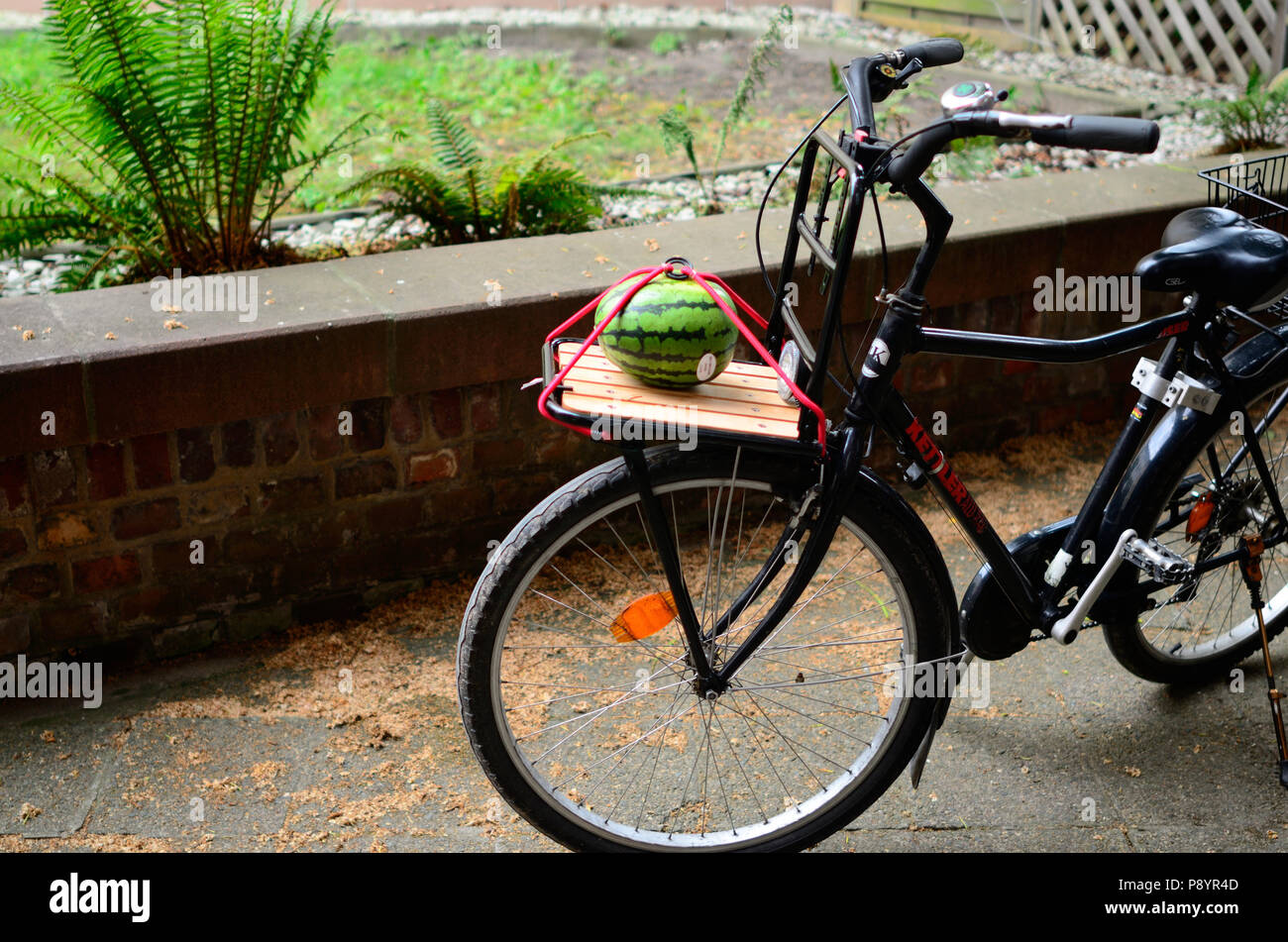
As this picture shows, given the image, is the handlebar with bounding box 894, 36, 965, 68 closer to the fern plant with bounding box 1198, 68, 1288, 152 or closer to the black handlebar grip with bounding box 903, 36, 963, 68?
the black handlebar grip with bounding box 903, 36, 963, 68

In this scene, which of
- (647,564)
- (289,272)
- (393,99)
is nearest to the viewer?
(289,272)

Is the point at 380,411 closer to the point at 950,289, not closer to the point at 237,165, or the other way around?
the point at 237,165

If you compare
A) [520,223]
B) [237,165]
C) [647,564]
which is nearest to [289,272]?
[237,165]

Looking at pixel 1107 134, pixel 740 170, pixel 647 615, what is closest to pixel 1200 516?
pixel 1107 134

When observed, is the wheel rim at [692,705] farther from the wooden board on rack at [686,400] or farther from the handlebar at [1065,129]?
the handlebar at [1065,129]

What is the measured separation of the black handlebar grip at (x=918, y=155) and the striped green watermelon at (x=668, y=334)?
42 cm

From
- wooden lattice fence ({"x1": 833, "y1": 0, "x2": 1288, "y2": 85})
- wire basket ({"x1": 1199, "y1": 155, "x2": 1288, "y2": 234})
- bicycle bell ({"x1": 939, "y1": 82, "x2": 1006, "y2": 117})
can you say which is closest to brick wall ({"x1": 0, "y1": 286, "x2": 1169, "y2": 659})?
bicycle bell ({"x1": 939, "y1": 82, "x2": 1006, "y2": 117})

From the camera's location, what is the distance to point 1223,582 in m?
3.40

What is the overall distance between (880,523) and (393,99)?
526 centimetres

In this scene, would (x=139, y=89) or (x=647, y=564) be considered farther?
(x=647, y=564)

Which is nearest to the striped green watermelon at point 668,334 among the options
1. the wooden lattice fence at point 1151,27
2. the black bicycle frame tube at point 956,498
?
the black bicycle frame tube at point 956,498

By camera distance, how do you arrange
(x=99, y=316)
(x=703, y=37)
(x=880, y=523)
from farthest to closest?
Answer: (x=703, y=37)
(x=99, y=316)
(x=880, y=523)

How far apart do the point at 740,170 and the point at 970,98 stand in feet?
11.9
